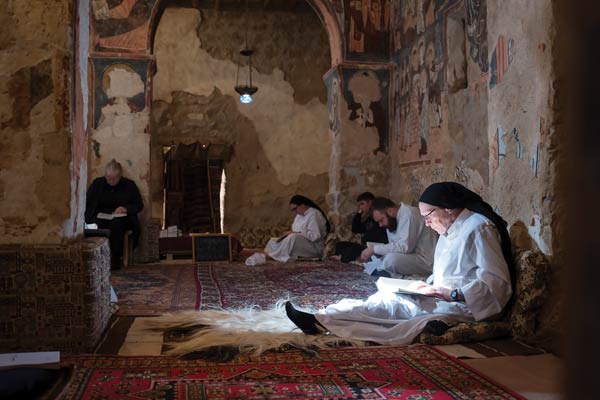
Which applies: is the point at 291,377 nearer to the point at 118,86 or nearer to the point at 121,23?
the point at 118,86

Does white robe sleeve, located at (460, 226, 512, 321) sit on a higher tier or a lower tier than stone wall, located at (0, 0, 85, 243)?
lower

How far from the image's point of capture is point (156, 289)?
6.68m

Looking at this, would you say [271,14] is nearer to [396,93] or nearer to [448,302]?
[396,93]

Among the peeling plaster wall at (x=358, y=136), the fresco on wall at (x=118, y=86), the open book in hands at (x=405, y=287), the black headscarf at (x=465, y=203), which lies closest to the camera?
the open book in hands at (x=405, y=287)

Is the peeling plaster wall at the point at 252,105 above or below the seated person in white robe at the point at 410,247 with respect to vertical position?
above

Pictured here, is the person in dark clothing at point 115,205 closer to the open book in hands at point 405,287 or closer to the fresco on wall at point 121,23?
the fresco on wall at point 121,23

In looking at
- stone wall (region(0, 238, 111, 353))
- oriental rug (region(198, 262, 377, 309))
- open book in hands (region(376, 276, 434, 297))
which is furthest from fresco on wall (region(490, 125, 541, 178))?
stone wall (region(0, 238, 111, 353))

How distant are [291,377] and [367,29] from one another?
8172 millimetres

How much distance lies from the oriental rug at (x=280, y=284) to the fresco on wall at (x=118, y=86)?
287 cm

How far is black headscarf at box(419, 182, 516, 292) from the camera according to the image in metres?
4.57

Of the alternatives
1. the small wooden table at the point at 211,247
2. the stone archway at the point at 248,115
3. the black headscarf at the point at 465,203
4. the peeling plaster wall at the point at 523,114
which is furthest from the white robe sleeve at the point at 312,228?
the black headscarf at the point at 465,203

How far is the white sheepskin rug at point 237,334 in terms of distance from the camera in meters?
3.95

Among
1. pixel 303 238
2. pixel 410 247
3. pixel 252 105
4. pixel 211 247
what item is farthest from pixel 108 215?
pixel 252 105

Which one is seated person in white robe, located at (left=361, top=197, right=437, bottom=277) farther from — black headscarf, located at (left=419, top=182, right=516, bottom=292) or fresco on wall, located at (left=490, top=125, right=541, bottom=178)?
black headscarf, located at (left=419, top=182, right=516, bottom=292)
